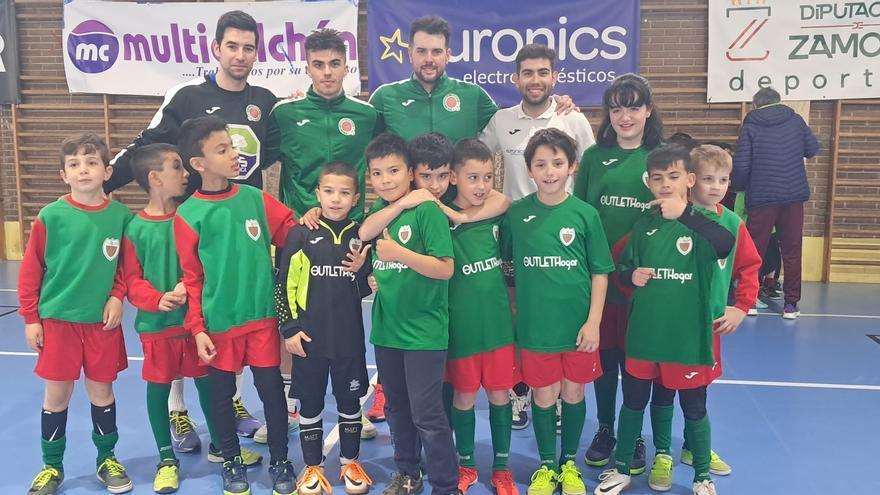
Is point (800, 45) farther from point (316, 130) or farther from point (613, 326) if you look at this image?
point (316, 130)

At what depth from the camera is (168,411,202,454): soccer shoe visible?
309 centimetres

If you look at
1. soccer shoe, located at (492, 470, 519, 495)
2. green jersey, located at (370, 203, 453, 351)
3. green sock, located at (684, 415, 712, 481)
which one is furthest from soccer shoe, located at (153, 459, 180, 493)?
green sock, located at (684, 415, 712, 481)

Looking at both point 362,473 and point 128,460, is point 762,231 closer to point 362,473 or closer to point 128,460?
point 362,473

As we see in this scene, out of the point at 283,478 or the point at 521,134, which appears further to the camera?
the point at 521,134

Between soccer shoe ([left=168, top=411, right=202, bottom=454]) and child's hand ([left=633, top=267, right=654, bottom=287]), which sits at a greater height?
child's hand ([left=633, top=267, right=654, bottom=287])

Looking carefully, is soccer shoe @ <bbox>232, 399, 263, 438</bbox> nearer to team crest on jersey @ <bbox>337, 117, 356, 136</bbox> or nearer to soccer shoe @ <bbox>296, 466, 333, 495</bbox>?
soccer shoe @ <bbox>296, 466, 333, 495</bbox>

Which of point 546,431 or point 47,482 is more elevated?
point 546,431

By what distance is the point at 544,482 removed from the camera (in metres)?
2.60

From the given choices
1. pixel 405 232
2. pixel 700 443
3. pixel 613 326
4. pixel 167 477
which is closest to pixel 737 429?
pixel 700 443

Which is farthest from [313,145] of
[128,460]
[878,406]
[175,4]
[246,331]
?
[175,4]

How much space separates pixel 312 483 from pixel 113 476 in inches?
32.3

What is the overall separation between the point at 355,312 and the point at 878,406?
2.94 m

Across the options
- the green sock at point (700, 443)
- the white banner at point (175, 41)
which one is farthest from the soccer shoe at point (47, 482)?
the white banner at point (175, 41)

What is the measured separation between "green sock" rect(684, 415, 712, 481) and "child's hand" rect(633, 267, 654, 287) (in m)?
0.57
